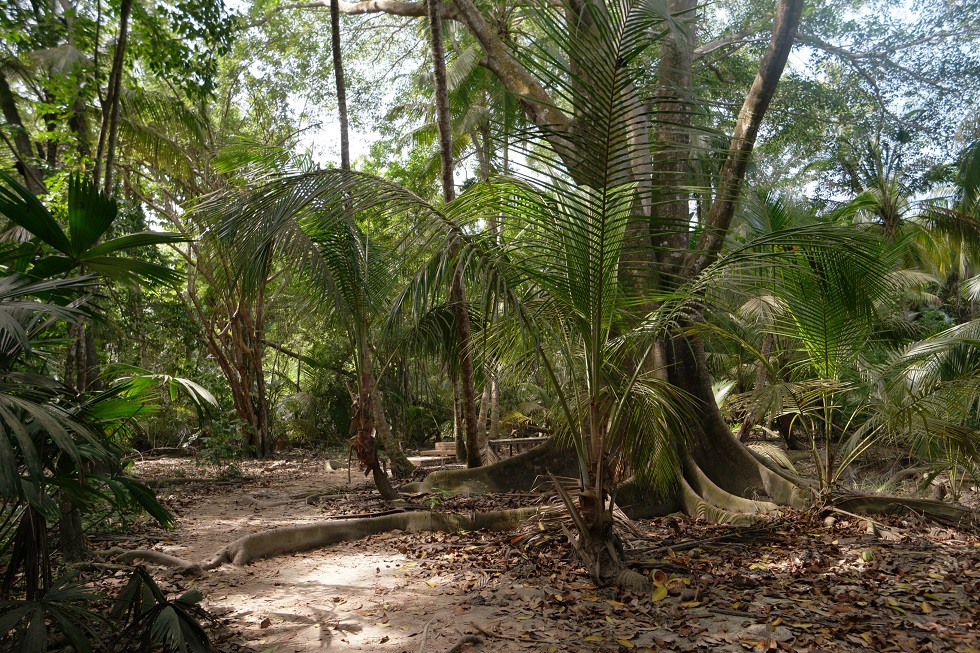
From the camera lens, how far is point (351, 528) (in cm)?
553

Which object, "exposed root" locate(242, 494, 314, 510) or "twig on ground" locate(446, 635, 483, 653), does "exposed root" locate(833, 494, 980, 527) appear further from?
"exposed root" locate(242, 494, 314, 510)

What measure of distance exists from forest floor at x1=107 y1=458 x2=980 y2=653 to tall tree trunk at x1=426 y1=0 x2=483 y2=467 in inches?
83.0

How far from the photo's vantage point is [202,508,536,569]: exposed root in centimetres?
484

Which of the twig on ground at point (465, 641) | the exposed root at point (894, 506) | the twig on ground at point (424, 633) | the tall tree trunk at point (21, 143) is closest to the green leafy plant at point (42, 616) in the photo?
the twig on ground at point (424, 633)

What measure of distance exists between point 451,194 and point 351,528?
11.6 feet

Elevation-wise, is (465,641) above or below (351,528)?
below

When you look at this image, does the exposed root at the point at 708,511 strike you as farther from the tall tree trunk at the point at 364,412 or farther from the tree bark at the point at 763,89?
the tall tree trunk at the point at 364,412

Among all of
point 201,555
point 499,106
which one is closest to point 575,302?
point 201,555

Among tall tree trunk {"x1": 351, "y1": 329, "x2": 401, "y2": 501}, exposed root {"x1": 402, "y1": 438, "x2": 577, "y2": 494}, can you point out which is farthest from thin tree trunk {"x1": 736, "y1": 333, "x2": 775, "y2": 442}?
tall tree trunk {"x1": 351, "y1": 329, "x2": 401, "y2": 501}

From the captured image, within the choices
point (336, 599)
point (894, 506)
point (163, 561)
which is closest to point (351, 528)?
point (163, 561)

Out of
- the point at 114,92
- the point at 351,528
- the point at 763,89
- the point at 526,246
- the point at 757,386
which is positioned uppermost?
the point at 114,92

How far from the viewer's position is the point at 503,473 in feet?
24.0

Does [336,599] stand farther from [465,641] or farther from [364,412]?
[364,412]

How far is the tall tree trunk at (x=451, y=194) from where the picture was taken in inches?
260
